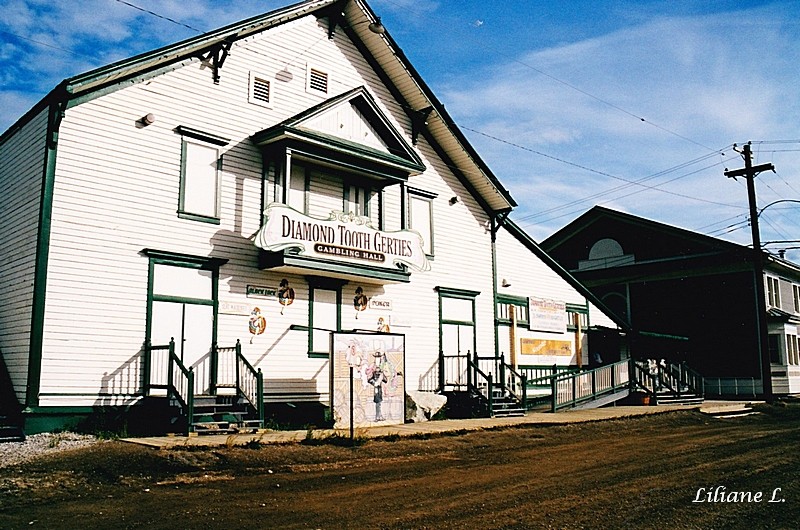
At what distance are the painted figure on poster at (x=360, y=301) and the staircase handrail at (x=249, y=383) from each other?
398cm

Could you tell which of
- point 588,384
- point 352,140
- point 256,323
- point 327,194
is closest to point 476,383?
point 588,384

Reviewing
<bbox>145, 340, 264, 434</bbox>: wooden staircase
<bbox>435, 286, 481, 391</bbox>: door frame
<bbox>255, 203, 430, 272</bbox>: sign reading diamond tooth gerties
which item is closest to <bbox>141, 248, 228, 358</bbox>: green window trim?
<bbox>145, 340, 264, 434</bbox>: wooden staircase

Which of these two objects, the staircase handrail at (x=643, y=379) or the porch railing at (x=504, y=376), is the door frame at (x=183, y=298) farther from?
the staircase handrail at (x=643, y=379)

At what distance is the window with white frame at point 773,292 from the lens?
38250mm

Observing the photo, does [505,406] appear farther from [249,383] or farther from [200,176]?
[200,176]

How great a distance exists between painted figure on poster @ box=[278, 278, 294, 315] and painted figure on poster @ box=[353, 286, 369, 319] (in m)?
2.23

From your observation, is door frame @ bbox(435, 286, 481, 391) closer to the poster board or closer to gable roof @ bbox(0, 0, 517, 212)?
gable roof @ bbox(0, 0, 517, 212)

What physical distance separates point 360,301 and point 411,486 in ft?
34.9

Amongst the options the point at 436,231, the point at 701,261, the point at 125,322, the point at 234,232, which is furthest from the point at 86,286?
the point at 701,261

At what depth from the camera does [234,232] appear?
60.0 ft

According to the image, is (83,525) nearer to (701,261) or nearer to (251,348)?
(251,348)

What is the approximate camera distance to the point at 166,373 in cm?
1636

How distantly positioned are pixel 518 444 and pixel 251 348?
22.0 feet

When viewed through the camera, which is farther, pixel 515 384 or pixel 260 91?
pixel 515 384
